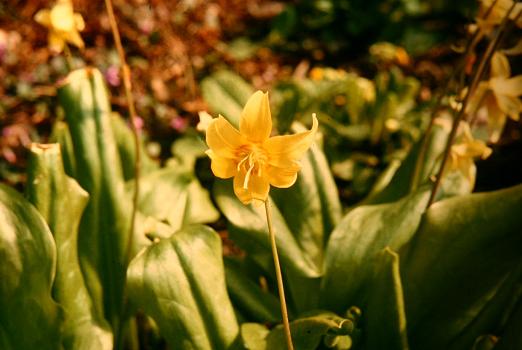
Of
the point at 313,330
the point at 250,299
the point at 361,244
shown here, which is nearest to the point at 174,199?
the point at 250,299

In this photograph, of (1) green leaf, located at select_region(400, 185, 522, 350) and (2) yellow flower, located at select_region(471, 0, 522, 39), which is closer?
(1) green leaf, located at select_region(400, 185, 522, 350)

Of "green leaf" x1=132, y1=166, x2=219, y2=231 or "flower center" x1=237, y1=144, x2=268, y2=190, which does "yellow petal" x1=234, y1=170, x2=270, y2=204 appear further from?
"green leaf" x1=132, y1=166, x2=219, y2=231

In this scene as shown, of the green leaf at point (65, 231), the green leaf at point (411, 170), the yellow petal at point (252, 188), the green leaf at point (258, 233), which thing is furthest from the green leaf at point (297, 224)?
the yellow petal at point (252, 188)

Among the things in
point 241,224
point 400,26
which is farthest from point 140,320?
point 400,26

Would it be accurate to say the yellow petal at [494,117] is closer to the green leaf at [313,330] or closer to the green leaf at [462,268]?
the green leaf at [462,268]

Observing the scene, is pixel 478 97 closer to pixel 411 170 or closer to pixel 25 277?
pixel 411 170

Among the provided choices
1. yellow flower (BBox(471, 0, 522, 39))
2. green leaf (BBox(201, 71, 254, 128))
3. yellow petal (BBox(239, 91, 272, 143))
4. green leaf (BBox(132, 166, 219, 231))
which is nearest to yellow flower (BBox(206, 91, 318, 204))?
yellow petal (BBox(239, 91, 272, 143))

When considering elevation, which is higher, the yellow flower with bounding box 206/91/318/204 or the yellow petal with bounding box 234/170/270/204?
the yellow flower with bounding box 206/91/318/204
